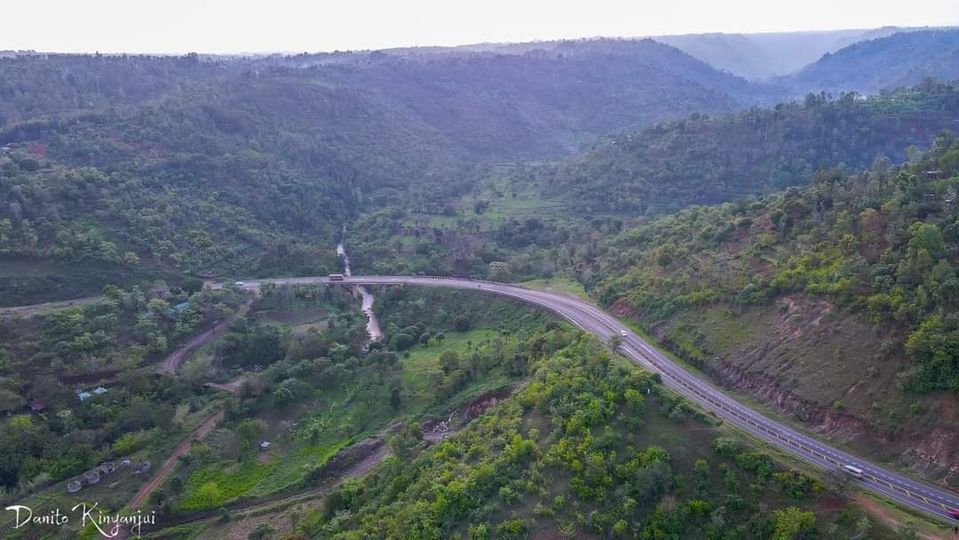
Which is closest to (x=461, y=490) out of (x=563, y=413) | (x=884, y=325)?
(x=563, y=413)

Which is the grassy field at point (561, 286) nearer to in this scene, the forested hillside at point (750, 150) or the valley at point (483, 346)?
the valley at point (483, 346)

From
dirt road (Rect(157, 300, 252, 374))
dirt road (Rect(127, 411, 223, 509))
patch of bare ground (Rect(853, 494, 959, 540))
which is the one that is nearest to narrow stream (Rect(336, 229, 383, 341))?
dirt road (Rect(157, 300, 252, 374))

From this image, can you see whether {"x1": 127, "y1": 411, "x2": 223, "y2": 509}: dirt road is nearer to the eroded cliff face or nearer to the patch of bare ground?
the eroded cliff face

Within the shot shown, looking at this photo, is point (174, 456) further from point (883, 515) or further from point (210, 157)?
point (210, 157)


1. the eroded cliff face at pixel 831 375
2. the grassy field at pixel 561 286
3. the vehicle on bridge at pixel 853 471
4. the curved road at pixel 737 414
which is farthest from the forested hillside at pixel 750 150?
the vehicle on bridge at pixel 853 471

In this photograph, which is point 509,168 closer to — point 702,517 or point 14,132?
Answer: point 14,132

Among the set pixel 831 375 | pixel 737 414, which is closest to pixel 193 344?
pixel 737 414
